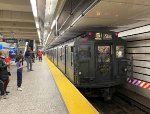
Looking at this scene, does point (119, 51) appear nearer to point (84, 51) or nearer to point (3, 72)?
point (84, 51)

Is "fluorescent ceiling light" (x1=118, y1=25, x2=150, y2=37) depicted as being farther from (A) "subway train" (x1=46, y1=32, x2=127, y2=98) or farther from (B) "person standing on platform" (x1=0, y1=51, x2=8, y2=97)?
(B) "person standing on platform" (x1=0, y1=51, x2=8, y2=97)

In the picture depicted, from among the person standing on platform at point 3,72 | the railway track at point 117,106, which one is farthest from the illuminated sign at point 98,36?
the person standing on platform at point 3,72

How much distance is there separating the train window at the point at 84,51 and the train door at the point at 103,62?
34 cm

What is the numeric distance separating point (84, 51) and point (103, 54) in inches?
33.0

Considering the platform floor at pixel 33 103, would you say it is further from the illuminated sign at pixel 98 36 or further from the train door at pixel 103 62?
the illuminated sign at pixel 98 36

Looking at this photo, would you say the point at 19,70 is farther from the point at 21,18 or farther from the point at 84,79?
the point at 21,18

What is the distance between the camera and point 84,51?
8.13m

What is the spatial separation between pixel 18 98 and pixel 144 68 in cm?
508

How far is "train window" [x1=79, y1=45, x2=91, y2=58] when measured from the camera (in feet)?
26.6

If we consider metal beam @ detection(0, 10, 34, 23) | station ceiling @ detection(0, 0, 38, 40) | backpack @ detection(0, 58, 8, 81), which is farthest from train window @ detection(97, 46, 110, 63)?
metal beam @ detection(0, 10, 34, 23)

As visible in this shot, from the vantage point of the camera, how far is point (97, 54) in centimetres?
830

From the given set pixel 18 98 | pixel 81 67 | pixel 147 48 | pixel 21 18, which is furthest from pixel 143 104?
pixel 21 18

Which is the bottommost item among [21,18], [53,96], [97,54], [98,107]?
[98,107]

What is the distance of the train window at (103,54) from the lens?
834cm
